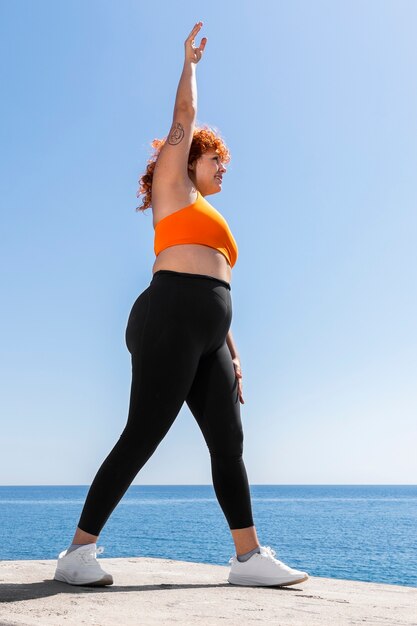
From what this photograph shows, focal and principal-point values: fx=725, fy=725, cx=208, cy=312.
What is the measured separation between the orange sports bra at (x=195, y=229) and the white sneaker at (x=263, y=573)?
55.7 inches

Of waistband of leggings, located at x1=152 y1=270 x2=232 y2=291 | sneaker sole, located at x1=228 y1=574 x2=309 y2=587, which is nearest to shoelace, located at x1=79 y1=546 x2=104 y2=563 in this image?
sneaker sole, located at x1=228 y1=574 x2=309 y2=587

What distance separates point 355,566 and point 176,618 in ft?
159

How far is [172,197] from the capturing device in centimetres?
341

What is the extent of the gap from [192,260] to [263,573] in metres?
1.47

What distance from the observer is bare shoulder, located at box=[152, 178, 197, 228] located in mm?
3396

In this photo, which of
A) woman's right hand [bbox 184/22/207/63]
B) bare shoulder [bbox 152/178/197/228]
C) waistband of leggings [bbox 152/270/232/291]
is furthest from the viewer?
woman's right hand [bbox 184/22/207/63]

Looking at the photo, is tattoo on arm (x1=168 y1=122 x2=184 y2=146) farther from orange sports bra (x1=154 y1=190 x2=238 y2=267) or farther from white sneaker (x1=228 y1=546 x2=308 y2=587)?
white sneaker (x1=228 y1=546 x2=308 y2=587)

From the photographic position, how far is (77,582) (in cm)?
313

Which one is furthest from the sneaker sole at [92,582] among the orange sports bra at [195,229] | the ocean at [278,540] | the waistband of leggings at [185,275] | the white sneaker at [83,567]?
the ocean at [278,540]

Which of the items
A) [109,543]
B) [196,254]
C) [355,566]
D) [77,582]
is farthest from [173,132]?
[109,543]

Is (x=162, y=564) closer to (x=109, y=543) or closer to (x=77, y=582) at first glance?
(x=77, y=582)

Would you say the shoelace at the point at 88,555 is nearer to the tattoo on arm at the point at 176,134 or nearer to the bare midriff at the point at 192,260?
the bare midriff at the point at 192,260

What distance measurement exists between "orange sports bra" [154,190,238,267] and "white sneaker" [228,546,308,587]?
141 centimetres

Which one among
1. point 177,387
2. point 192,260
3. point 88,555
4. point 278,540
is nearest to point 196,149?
point 192,260
